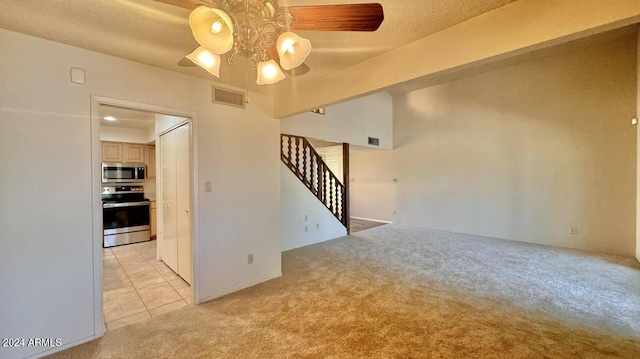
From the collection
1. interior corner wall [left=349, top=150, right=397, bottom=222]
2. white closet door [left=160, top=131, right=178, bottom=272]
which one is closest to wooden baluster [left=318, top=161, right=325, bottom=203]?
interior corner wall [left=349, top=150, right=397, bottom=222]

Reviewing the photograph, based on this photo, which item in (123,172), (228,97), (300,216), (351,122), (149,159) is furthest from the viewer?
(351,122)

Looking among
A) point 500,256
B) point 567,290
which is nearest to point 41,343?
point 567,290

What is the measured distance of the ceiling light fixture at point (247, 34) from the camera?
1077 millimetres

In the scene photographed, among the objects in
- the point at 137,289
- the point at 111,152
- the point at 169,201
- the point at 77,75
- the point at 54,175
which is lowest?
the point at 137,289

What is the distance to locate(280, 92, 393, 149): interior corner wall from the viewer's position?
504 cm

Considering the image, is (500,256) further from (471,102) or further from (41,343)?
(41,343)

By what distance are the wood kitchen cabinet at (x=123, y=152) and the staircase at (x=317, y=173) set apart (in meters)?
3.25

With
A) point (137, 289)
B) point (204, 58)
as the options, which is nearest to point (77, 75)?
point (204, 58)

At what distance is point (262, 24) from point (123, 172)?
5628mm

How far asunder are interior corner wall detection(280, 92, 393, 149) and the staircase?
0.24 m

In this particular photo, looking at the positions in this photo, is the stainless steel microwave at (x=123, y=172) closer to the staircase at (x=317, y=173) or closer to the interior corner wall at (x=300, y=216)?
the staircase at (x=317, y=173)

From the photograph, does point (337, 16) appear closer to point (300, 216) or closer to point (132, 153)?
point (300, 216)

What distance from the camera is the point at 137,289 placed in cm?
308

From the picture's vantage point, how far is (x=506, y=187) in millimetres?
5375
